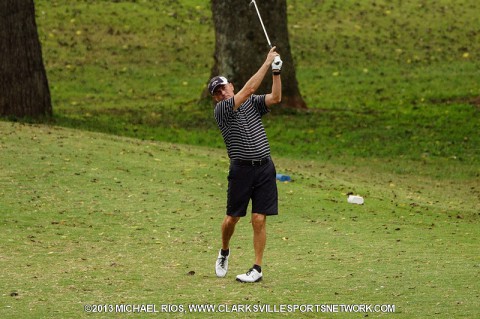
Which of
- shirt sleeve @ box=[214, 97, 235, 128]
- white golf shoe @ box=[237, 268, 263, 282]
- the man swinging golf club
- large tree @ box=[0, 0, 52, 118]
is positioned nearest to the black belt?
the man swinging golf club

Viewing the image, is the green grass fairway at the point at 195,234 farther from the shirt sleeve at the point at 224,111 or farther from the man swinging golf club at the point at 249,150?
the shirt sleeve at the point at 224,111

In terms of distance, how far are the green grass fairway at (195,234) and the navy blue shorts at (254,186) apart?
2.45 ft

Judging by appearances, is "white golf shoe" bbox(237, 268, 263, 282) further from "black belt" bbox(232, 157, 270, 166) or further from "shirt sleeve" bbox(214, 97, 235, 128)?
"shirt sleeve" bbox(214, 97, 235, 128)

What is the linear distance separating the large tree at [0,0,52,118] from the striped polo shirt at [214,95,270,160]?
37.9 feet

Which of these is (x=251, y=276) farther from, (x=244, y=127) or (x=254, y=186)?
(x=244, y=127)

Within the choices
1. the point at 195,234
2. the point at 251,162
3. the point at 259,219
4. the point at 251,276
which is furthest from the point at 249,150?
the point at 195,234

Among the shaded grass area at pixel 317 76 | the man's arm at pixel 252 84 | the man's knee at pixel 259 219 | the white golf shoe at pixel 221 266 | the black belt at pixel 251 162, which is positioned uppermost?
the man's arm at pixel 252 84

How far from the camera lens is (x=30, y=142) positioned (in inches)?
704

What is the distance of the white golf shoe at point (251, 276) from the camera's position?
10.4m

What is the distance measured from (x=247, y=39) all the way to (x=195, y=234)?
12255 millimetres

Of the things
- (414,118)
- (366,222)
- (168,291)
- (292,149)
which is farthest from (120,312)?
(414,118)

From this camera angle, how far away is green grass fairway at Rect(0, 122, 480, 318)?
986cm

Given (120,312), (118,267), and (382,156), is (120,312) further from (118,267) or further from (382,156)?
(382,156)

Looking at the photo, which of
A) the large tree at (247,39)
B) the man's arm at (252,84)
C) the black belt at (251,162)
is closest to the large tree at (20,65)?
the large tree at (247,39)
